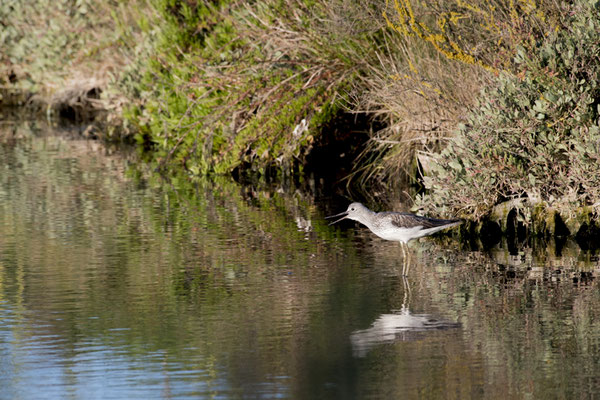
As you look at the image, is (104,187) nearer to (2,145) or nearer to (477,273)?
(2,145)

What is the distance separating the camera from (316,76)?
17500 millimetres

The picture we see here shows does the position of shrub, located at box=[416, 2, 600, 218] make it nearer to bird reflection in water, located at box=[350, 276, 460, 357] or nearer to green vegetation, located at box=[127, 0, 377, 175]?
bird reflection in water, located at box=[350, 276, 460, 357]

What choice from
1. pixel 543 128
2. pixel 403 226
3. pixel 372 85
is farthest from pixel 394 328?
pixel 372 85

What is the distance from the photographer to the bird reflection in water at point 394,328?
830 centimetres

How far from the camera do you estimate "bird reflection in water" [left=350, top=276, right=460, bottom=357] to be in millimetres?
8305

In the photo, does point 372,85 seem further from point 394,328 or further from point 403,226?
point 394,328

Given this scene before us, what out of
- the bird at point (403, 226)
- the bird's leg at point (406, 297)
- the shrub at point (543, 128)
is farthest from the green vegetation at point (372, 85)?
the bird's leg at point (406, 297)

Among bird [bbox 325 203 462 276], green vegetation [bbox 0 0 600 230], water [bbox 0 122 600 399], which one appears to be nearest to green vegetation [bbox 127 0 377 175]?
green vegetation [bbox 0 0 600 230]

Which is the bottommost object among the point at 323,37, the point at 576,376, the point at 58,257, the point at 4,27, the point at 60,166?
the point at 576,376

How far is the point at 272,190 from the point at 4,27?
15684mm

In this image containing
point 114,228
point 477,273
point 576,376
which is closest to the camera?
point 576,376

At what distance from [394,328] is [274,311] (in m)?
1.15

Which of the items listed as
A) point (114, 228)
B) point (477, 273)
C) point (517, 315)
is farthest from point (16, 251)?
point (517, 315)

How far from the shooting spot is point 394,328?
873cm
